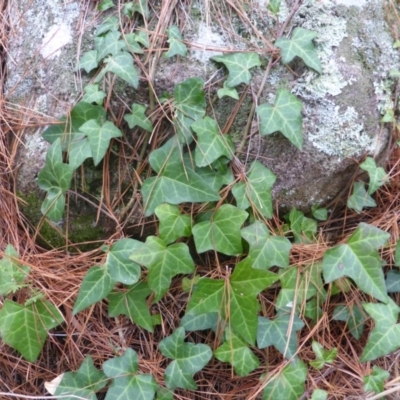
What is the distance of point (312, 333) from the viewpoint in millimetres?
1441

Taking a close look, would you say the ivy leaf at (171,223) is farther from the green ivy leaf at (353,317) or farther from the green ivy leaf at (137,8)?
the green ivy leaf at (137,8)

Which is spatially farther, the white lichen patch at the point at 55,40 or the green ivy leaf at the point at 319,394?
the white lichen patch at the point at 55,40

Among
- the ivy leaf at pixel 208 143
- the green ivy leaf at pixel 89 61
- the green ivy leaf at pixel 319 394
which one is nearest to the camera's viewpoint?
the green ivy leaf at pixel 319 394

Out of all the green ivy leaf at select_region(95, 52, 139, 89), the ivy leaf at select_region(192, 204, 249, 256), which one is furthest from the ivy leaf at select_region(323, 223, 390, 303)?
the green ivy leaf at select_region(95, 52, 139, 89)

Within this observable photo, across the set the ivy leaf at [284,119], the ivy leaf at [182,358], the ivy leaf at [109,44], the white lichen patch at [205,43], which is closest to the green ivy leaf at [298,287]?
the ivy leaf at [182,358]

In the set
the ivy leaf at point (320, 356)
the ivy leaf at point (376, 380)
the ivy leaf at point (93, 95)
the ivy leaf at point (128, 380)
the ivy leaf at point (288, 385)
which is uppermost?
the ivy leaf at point (93, 95)

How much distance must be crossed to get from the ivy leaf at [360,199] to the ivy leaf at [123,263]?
2.23 feet

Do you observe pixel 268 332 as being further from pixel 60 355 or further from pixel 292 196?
pixel 60 355

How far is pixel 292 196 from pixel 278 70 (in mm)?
398

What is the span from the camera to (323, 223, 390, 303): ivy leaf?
1362mm

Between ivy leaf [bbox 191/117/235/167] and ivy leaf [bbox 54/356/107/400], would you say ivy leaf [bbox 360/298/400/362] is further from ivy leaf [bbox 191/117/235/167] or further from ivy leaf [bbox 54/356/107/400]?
ivy leaf [bbox 54/356/107/400]

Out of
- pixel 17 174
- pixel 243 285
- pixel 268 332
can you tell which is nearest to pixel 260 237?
pixel 243 285

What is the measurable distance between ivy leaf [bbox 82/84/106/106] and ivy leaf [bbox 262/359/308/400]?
0.96m

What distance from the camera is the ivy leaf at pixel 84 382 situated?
4.54ft
